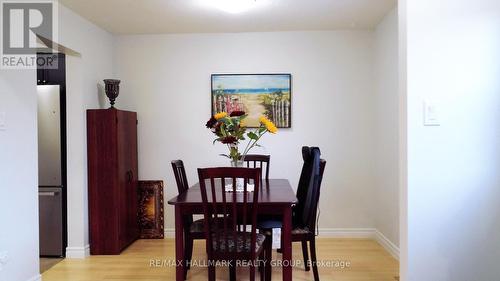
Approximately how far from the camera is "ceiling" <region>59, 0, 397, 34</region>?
124 inches

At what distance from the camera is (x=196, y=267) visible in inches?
121

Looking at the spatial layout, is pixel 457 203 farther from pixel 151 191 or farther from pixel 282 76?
pixel 151 191

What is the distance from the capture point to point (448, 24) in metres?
1.88

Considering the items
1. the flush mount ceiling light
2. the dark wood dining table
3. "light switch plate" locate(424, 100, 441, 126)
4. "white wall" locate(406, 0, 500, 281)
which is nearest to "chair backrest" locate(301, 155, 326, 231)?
the dark wood dining table

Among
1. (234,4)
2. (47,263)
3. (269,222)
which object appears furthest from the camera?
(47,263)

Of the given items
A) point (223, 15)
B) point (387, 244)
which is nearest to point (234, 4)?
point (223, 15)

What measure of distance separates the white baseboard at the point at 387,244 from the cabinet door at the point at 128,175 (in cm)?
276

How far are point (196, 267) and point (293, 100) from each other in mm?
2131

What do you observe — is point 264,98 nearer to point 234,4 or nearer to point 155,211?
point 234,4

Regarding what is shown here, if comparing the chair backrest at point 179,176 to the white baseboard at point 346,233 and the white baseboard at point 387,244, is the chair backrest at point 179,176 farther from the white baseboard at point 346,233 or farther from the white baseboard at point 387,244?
the white baseboard at point 387,244

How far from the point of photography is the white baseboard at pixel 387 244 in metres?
3.25

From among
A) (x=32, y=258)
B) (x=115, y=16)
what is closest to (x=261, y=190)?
(x=32, y=258)

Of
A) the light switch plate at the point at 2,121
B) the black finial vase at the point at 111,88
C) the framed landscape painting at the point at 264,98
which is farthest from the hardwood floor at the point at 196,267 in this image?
the black finial vase at the point at 111,88

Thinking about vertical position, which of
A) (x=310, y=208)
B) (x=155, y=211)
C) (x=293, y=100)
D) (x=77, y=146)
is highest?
(x=293, y=100)
